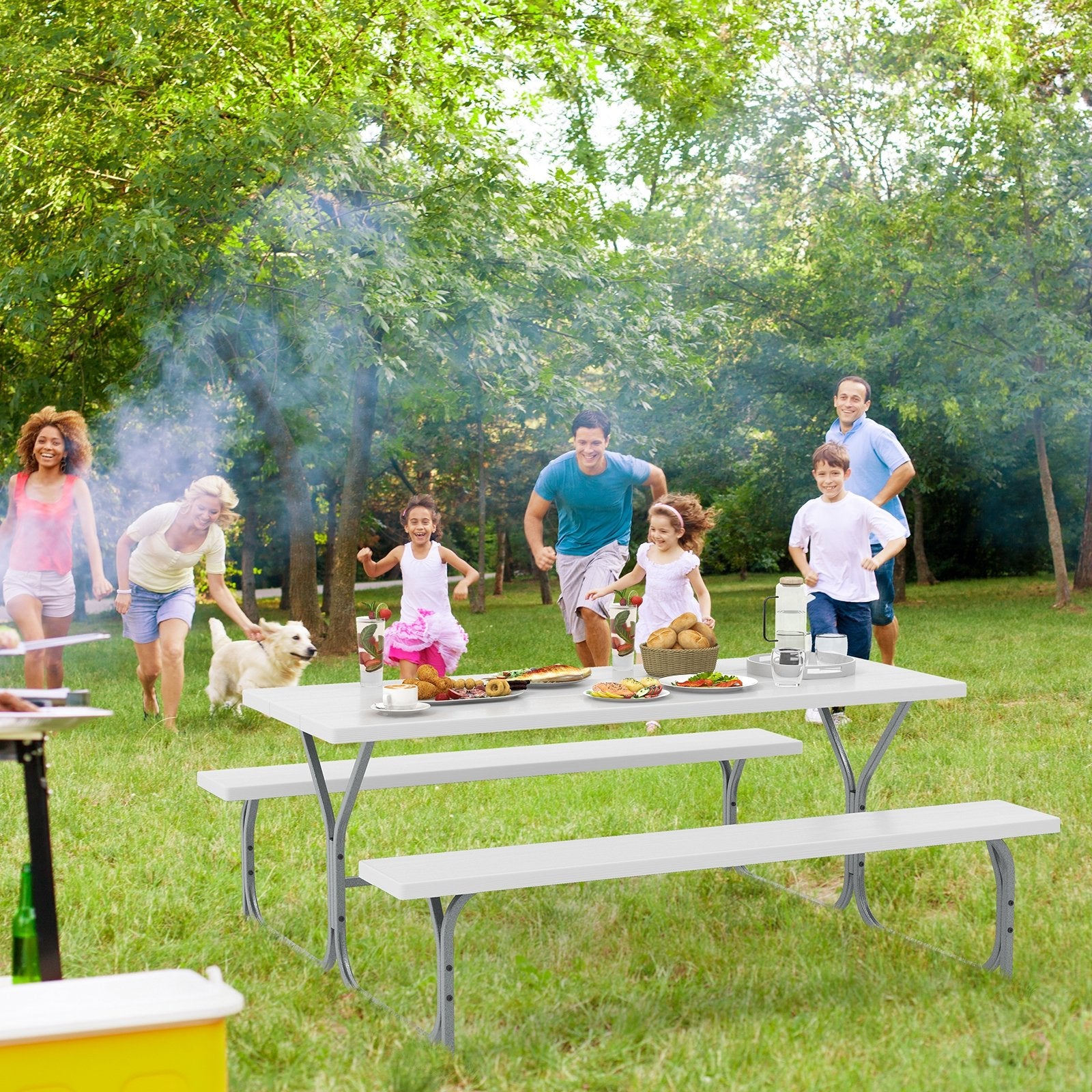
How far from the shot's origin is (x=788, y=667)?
4203mm

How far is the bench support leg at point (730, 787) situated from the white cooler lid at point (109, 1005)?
2.79 m

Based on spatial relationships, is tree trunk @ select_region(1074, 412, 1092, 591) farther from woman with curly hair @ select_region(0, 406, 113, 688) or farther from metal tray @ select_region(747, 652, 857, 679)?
metal tray @ select_region(747, 652, 857, 679)

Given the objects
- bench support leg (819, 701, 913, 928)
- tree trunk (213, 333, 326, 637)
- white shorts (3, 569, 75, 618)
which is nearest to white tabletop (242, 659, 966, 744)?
bench support leg (819, 701, 913, 928)

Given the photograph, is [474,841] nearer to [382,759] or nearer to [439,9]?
[382,759]

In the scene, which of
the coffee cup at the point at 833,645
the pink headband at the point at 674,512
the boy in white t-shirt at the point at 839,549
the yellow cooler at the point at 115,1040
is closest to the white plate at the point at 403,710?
the yellow cooler at the point at 115,1040

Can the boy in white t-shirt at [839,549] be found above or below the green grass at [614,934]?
above

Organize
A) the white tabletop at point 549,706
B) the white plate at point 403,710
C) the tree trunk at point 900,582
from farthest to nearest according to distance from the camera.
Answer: the tree trunk at point 900,582, the white plate at point 403,710, the white tabletop at point 549,706

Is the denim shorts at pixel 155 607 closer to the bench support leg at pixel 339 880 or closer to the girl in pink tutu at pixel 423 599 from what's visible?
the girl in pink tutu at pixel 423 599

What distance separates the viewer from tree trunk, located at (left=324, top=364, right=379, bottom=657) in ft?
47.3

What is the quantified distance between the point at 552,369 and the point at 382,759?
395 inches

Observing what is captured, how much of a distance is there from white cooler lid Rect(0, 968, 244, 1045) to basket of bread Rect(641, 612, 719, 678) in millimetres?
1985

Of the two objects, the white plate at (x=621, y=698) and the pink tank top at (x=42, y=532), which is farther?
the pink tank top at (x=42, y=532)

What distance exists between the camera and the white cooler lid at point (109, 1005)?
247 centimetres

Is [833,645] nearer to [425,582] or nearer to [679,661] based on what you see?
[679,661]
